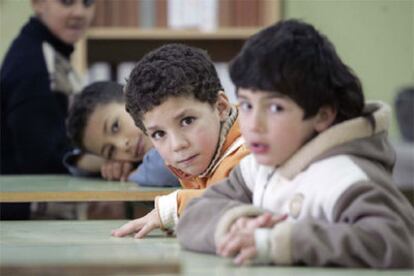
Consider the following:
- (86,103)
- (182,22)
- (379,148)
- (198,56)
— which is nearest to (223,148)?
(198,56)

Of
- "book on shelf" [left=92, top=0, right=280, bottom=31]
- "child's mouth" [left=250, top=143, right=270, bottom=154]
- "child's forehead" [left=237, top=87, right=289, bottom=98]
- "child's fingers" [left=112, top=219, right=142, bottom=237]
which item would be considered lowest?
"book on shelf" [left=92, top=0, right=280, bottom=31]

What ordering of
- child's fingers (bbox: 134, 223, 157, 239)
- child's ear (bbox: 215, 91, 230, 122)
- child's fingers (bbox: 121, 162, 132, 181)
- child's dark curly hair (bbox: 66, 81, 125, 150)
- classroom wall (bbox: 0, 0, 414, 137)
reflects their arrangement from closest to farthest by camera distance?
child's fingers (bbox: 134, 223, 157, 239)
child's ear (bbox: 215, 91, 230, 122)
child's fingers (bbox: 121, 162, 132, 181)
child's dark curly hair (bbox: 66, 81, 125, 150)
classroom wall (bbox: 0, 0, 414, 137)

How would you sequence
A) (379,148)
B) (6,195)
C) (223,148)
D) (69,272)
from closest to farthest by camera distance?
(69,272), (379,148), (223,148), (6,195)

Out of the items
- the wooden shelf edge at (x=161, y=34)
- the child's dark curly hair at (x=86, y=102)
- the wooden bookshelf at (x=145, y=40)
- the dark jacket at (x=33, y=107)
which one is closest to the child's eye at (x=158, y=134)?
the child's dark curly hair at (x=86, y=102)

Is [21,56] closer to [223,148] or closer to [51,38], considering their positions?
[51,38]

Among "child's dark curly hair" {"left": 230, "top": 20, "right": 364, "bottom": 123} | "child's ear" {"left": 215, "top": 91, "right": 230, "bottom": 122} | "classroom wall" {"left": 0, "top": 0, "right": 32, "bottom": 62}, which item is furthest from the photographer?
"classroom wall" {"left": 0, "top": 0, "right": 32, "bottom": 62}

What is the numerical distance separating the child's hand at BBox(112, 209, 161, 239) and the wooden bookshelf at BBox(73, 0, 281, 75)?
282 centimetres

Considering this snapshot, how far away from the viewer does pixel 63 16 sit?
3908 millimetres

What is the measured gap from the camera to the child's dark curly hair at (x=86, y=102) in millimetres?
3162

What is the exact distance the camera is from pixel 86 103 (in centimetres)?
319

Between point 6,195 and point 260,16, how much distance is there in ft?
8.58

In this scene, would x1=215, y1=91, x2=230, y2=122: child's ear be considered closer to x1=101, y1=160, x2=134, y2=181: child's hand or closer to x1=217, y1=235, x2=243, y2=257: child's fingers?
x1=217, y1=235, x2=243, y2=257: child's fingers

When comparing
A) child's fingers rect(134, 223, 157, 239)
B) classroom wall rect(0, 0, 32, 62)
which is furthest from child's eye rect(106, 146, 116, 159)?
classroom wall rect(0, 0, 32, 62)

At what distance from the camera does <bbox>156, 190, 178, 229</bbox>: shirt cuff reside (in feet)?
6.06
